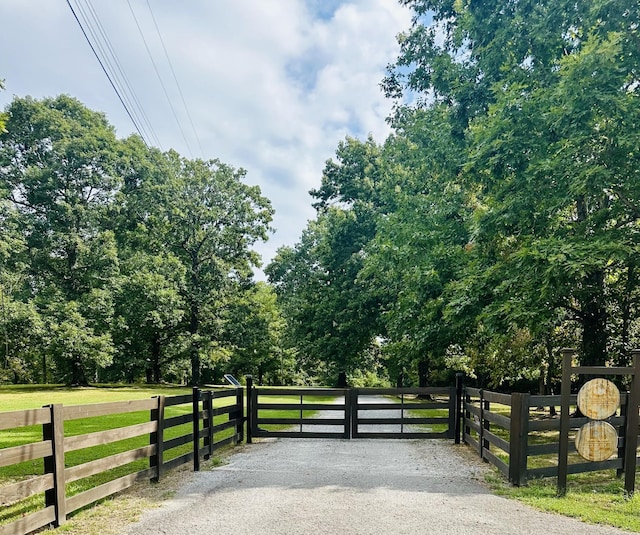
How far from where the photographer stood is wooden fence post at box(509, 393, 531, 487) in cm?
563

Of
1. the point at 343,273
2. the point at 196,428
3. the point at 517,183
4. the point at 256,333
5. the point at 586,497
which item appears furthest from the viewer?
the point at 256,333

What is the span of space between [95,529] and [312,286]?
76.4 feet

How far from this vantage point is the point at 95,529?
411cm

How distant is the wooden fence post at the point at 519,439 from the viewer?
563cm

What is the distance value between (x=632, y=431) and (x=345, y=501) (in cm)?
382

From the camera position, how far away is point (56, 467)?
162 inches

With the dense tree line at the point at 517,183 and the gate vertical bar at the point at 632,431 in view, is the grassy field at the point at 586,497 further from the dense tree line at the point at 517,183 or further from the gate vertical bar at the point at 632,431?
the dense tree line at the point at 517,183

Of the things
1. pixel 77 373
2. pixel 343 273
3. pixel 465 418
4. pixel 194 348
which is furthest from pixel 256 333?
pixel 465 418

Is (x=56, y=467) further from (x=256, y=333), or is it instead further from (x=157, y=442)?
(x=256, y=333)

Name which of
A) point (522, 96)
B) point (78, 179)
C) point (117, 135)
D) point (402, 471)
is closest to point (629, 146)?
point (522, 96)

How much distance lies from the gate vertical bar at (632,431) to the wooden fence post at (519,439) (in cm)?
118

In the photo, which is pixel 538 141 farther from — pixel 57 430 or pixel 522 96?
pixel 57 430

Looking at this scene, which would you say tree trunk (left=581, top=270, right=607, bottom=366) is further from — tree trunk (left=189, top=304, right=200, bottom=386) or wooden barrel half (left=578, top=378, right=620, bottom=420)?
tree trunk (left=189, top=304, right=200, bottom=386)

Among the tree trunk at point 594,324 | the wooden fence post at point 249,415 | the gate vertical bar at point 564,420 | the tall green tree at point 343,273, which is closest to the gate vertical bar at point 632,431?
the gate vertical bar at point 564,420
